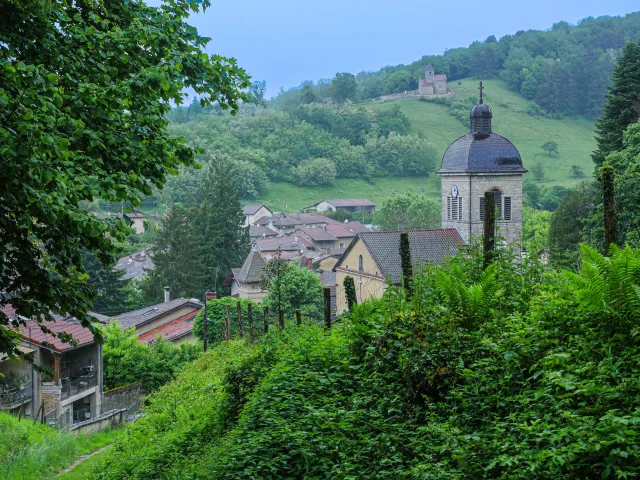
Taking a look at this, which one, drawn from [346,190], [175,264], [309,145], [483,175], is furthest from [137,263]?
[309,145]

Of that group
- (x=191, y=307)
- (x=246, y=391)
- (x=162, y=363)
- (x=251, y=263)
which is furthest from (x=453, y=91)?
(x=246, y=391)

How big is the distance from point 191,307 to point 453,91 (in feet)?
461

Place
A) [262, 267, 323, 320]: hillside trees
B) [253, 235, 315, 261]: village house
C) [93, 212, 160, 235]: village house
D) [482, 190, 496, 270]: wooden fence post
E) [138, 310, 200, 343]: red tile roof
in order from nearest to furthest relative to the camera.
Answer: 1. [93, 212, 160, 235]: village house
2. [482, 190, 496, 270]: wooden fence post
3. [138, 310, 200, 343]: red tile roof
4. [262, 267, 323, 320]: hillside trees
5. [253, 235, 315, 261]: village house

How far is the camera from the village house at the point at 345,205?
413ft

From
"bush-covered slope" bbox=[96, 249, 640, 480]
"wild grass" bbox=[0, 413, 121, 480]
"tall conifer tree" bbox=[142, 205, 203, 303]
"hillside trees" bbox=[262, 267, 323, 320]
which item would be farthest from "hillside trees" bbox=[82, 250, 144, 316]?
"bush-covered slope" bbox=[96, 249, 640, 480]

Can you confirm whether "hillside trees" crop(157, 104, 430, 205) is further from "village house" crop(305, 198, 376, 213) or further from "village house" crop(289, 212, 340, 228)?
"village house" crop(289, 212, 340, 228)

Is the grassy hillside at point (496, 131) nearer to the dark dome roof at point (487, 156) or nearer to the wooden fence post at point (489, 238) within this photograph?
the dark dome roof at point (487, 156)

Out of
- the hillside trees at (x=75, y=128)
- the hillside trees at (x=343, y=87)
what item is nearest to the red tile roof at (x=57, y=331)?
the hillside trees at (x=75, y=128)

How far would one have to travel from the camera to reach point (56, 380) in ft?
103

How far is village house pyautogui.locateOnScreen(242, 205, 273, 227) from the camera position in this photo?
11606cm

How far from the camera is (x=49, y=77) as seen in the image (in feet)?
23.0

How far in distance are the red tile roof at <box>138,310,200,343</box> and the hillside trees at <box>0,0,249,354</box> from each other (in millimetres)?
36216

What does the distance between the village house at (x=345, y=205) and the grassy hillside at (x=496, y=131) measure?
4218 millimetres

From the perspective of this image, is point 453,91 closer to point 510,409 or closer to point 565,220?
point 565,220
